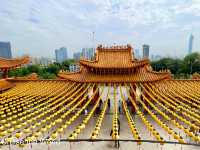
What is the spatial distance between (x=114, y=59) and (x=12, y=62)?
11.3 m

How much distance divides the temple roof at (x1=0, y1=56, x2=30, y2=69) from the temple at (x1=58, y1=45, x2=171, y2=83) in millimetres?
5722

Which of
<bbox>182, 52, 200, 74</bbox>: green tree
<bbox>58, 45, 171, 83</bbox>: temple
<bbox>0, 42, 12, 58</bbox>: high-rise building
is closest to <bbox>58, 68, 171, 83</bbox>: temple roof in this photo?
<bbox>58, 45, 171, 83</bbox>: temple

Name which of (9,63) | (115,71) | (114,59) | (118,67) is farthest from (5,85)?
(118,67)

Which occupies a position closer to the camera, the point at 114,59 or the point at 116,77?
the point at 116,77

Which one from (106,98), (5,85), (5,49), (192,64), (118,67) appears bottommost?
(106,98)

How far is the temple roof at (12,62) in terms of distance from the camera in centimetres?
1949

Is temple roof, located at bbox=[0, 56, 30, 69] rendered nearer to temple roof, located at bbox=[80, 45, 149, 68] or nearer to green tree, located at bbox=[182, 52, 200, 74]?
temple roof, located at bbox=[80, 45, 149, 68]

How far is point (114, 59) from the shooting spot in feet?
Answer: 62.9

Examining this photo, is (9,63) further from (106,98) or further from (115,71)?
(106,98)

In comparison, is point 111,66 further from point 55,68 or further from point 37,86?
point 55,68

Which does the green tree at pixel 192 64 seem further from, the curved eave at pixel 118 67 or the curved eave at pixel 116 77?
the curved eave at pixel 118 67

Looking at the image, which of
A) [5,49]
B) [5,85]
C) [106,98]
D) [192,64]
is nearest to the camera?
[106,98]

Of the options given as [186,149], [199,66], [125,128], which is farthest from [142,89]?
[199,66]

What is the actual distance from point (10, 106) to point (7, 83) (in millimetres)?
6803
